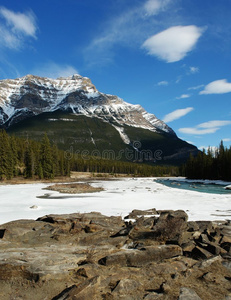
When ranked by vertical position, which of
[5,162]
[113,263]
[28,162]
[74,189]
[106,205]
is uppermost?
[28,162]

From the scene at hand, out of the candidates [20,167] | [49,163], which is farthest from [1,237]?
[20,167]

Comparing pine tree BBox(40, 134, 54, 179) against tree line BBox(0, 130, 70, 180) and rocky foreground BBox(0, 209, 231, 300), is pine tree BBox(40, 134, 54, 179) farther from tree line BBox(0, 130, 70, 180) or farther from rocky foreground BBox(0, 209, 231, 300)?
rocky foreground BBox(0, 209, 231, 300)

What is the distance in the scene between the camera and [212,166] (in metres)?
109

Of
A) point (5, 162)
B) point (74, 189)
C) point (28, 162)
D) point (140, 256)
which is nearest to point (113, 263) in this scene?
point (140, 256)

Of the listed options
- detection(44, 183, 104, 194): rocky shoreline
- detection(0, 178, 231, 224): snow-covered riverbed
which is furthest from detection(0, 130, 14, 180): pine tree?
detection(0, 178, 231, 224): snow-covered riverbed

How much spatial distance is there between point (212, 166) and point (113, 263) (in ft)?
371

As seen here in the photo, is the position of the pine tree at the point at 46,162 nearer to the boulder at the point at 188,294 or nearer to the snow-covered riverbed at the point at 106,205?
the snow-covered riverbed at the point at 106,205

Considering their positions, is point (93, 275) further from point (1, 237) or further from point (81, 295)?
point (1, 237)

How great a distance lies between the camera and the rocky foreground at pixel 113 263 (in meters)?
6.76

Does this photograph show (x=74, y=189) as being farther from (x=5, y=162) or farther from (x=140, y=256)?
(x=140, y=256)

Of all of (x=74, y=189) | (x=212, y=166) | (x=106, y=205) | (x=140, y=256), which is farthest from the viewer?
(x=212, y=166)

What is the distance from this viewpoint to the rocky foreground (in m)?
6.76

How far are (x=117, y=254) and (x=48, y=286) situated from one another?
3.07 metres

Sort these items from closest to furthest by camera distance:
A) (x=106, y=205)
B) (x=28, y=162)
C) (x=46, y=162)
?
(x=106, y=205) < (x=28, y=162) < (x=46, y=162)
